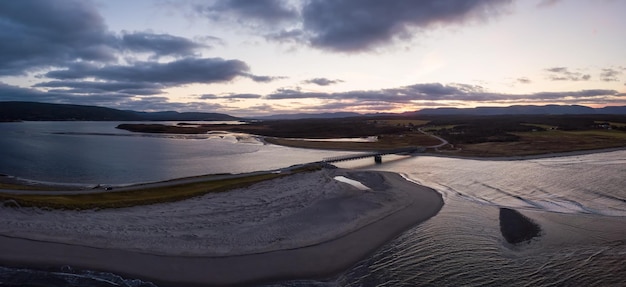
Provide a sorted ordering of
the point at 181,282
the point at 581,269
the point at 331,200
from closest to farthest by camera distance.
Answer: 1. the point at 181,282
2. the point at 581,269
3. the point at 331,200

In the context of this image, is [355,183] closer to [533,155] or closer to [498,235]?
[498,235]

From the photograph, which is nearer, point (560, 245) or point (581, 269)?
point (581, 269)

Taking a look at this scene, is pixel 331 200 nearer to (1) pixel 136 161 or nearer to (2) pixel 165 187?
(2) pixel 165 187

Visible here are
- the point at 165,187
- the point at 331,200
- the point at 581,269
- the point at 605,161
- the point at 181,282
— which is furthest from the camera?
the point at 605,161

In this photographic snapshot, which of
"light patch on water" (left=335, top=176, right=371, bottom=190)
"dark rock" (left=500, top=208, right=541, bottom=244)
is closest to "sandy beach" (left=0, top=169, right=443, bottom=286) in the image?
"dark rock" (left=500, top=208, right=541, bottom=244)

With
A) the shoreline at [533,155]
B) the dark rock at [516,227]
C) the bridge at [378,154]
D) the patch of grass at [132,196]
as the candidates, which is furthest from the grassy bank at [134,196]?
the shoreline at [533,155]

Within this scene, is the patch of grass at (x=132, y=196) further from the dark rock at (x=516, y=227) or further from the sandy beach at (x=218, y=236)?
the dark rock at (x=516, y=227)

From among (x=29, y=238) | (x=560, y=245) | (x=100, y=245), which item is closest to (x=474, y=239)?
(x=560, y=245)
